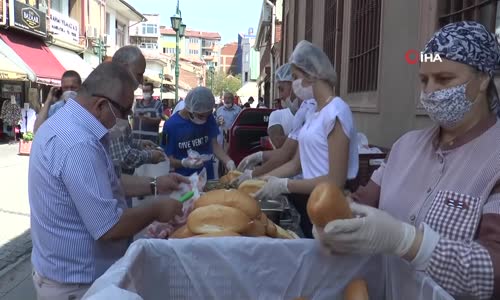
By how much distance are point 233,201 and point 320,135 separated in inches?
38.4

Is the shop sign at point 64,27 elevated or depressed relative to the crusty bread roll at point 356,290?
elevated

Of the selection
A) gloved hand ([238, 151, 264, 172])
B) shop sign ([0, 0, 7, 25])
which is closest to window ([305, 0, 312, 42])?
gloved hand ([238, 151, 264, 172])

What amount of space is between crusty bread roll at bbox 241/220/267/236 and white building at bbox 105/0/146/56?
110 feet

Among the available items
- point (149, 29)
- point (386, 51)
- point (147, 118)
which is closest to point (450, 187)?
point (386, 51)

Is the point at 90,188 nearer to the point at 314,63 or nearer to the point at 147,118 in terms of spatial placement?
the point at 314,63

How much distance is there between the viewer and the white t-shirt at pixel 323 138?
9.32ft

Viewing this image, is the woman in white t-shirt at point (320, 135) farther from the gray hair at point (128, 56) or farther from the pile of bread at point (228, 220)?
the gray hair at point (128, 56)

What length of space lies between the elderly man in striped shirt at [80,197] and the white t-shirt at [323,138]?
1150mm

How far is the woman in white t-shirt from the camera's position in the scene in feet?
9.13

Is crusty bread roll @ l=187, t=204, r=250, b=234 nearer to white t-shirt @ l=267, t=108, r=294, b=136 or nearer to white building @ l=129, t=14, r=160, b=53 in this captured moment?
white t-shirt @ l=267, t=108, r=294, b=136

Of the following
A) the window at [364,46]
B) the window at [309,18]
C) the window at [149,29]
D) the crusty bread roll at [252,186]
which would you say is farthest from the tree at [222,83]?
the crusty bread roll at [252,186]

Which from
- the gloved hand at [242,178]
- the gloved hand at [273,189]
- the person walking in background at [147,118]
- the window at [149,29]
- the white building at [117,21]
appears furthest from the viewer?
Answer: the window at [149,29]

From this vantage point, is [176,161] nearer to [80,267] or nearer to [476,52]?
[80,267]

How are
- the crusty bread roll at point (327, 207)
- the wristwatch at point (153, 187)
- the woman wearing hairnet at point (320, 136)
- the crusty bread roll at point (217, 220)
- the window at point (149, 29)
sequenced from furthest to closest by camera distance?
the window at point (149, 29) → the wristwatch at point (153, 187) → the woman wearing hairnet at point (320, 136) → the crusty bread roll at point (217, 220) → the crusty bread roll at point (327, 207)
